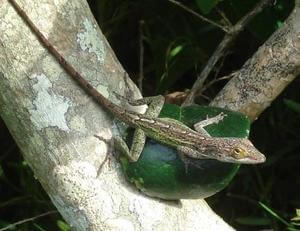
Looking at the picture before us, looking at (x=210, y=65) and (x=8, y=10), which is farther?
(x=210, y=65)

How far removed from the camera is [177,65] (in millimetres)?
3867

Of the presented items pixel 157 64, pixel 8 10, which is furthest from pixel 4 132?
pixel 8 10

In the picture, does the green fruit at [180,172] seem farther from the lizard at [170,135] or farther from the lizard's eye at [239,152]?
the lizard's eye at [239,152]

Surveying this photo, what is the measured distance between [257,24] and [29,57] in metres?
1.25

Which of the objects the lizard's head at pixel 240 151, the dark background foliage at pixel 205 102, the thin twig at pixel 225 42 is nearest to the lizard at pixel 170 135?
the lizard's head at pixel 240 151

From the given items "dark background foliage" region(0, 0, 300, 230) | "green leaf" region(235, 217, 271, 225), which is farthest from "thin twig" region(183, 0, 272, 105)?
"green leaf" region(235, 217, 271, 225)

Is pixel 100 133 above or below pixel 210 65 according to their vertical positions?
above

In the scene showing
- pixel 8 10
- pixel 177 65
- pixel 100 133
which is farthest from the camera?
pixel 177 65

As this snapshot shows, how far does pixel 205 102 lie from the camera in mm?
3859

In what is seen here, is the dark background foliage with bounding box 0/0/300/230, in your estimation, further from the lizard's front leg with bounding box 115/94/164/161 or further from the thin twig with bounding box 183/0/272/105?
Result: the lizard's front leg with bounding box 115/94/164/161

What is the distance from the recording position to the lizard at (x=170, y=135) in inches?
111

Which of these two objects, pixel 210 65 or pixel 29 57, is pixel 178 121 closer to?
pixel 210 65

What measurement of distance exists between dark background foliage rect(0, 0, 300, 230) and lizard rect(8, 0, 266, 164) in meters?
0.56

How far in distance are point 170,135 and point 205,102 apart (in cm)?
69
